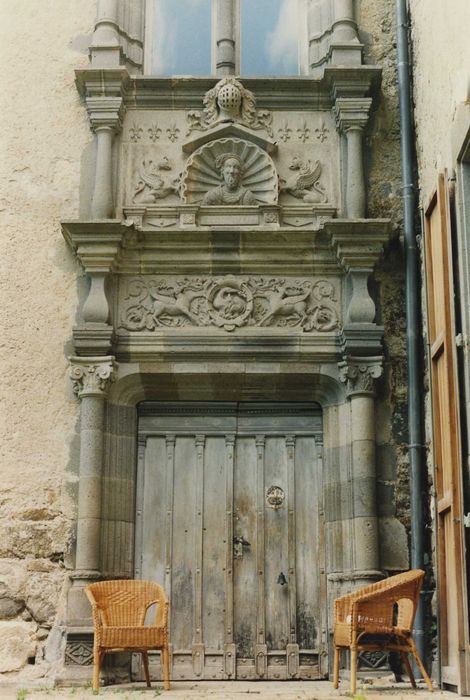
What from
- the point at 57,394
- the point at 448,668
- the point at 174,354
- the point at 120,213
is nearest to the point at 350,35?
the point at 120,213

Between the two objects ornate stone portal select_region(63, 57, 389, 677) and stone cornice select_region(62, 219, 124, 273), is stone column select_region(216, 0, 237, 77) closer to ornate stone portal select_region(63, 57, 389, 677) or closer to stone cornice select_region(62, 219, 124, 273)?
ornate stone portal select_region(63, 57, 389, 677)

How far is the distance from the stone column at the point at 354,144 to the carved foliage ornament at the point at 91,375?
6.33ft

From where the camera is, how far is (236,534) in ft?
23.9

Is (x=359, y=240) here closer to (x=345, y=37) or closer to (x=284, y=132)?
(x=284, y=132)

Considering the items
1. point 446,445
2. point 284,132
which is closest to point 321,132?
point 284,132

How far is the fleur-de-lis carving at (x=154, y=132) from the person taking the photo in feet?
25.6

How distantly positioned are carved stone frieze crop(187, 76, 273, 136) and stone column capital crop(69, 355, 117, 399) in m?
1.83

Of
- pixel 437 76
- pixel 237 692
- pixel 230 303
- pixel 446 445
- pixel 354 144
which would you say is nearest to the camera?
pixel 237 692

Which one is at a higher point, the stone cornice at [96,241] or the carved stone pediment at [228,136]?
the carved stone pediment at [228,136]

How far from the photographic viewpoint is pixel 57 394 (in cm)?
730

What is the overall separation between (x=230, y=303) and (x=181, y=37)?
2.25 metres

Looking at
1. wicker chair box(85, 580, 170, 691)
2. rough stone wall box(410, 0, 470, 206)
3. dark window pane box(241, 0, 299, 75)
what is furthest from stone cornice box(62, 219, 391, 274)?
wicker chair box(85, 580, 170, 691)

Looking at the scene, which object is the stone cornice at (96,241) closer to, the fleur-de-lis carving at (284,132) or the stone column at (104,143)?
the stone column at (104,143)

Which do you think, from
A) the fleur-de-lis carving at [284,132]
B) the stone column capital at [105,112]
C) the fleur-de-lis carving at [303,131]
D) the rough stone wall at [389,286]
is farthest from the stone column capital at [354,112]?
the stone column capital at [105,112]
